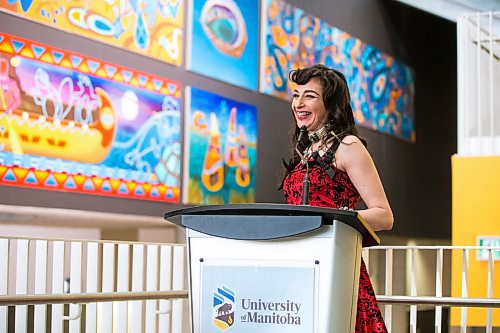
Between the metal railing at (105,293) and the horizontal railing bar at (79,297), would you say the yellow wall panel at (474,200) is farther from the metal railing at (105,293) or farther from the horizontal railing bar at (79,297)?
the horizontal railing bar at (79,297)

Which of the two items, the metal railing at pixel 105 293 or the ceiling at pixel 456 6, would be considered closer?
the metal railing at pixel 105 293

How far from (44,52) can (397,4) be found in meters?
5.67

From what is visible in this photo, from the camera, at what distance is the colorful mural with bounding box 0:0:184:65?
5539mm

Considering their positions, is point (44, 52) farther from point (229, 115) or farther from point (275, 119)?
point (275, 119)

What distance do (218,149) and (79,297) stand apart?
13.7 feet

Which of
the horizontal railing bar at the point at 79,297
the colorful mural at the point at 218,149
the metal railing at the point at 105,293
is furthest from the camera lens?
the colorful mural at the point at 218,149

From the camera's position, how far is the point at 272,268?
5.52 feet

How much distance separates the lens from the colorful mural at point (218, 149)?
267 inches

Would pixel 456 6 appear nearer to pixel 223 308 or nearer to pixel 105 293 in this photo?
pixel 105 293

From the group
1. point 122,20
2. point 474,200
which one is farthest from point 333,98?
point 474,200

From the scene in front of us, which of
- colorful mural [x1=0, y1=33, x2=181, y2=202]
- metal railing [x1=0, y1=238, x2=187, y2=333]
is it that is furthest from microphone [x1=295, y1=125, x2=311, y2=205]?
colorful mural [x1=0, y1=33, x2=181, y2=202]

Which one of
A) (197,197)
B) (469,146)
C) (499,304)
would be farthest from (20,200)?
(469,146)

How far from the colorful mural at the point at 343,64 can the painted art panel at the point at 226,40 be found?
0.18m

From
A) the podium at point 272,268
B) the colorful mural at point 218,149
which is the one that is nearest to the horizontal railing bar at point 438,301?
the podium at point 272,268
